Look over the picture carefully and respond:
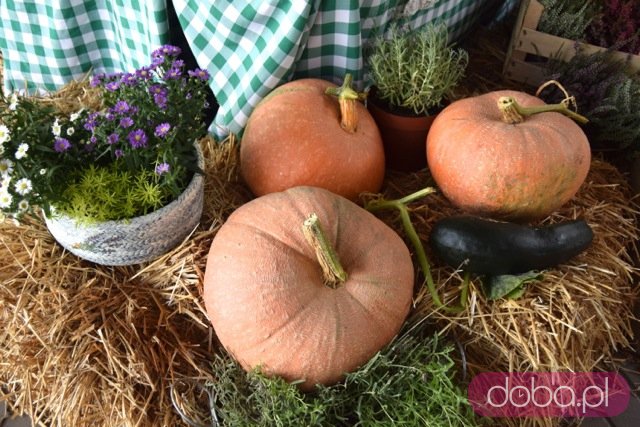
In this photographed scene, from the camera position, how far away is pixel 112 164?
1208 millimetres

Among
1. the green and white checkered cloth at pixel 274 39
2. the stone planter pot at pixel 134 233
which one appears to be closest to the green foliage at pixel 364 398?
the stone planter pot at pixel 134 233

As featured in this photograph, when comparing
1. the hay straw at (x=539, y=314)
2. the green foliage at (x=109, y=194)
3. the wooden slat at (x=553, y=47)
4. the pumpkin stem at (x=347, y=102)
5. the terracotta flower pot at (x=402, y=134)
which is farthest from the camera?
the wooden slat at (x=553, y=47)

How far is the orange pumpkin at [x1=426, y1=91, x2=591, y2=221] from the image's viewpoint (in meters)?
1.30

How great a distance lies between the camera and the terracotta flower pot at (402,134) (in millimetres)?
1519

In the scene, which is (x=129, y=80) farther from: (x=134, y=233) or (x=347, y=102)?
(x=347, y=102)

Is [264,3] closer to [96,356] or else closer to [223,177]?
[223,177]

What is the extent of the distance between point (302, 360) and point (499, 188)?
0.64 meters

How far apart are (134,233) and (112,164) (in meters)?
0.16

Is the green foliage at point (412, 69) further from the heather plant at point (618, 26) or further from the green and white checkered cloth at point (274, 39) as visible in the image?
the heather plant at point (618, 26)

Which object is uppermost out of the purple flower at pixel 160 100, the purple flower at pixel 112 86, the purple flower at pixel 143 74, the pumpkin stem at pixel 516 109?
the purple flower at pixel 143 74

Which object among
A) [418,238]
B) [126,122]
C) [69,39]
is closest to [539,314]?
[418,238]

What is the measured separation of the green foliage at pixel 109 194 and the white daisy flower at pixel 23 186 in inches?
3.5

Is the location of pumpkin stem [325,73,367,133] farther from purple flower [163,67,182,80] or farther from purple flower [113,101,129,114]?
purple flower [113,101,129,114]

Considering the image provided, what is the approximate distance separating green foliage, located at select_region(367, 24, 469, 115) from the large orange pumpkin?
44 cm
